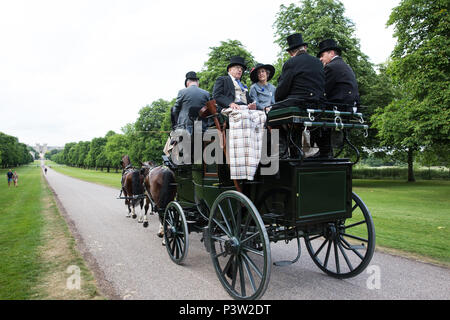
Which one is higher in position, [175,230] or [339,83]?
[339,83]

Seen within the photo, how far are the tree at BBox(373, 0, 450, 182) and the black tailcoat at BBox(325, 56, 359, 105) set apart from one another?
41.9ft

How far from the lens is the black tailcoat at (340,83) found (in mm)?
4137

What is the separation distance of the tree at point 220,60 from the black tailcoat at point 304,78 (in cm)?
2067

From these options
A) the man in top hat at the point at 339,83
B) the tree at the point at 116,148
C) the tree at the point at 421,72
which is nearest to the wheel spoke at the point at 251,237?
the man in top hat at the point at 339,83

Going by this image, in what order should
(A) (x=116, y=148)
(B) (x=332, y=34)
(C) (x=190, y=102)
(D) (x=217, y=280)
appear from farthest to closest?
(A) (x=116, y=148), (B) (x=332, y=34), (C) (x=190, y=102), (D) (x=217, y=280)

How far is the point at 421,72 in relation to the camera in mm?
15609

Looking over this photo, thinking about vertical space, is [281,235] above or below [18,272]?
above

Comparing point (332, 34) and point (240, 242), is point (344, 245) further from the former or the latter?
point (332, 34)

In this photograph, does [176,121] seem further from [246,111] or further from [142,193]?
[142,193]

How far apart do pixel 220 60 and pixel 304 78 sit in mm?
22661

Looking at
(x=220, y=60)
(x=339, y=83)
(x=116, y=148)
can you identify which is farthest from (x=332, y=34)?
(x=116, y=148)
